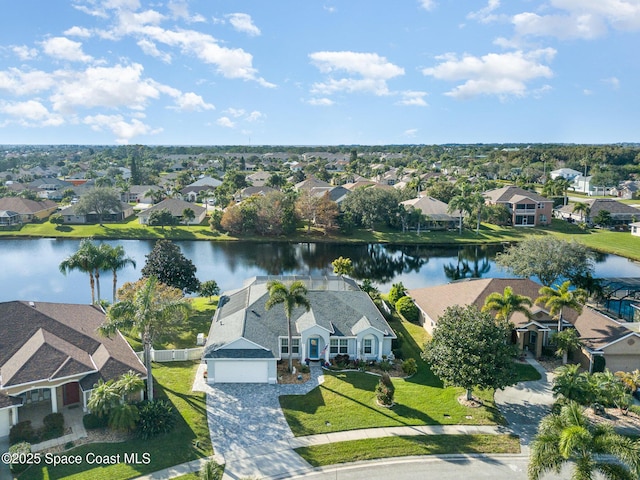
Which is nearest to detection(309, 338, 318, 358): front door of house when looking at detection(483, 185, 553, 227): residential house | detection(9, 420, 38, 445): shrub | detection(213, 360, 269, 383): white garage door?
detection(213, 360, 269, 383): white garage door

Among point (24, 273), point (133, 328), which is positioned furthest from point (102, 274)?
point (133, 328)

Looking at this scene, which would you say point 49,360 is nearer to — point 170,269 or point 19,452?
point 19,452

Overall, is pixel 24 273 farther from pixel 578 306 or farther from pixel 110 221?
pixel 578 306

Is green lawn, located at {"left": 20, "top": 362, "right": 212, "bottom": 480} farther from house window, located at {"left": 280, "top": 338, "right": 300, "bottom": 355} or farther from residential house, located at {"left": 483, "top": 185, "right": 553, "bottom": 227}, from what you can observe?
→ residential house, located at {"left": 483, "top": 185, "right": 553, "bottom": 227}

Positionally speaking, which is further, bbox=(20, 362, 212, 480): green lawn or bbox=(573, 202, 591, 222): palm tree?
bbox=(573, 202, 591, 222): palm tree

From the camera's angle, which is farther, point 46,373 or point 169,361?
point 169,361

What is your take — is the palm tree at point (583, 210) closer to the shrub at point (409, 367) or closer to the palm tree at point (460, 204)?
the palm tree at point (460, 204)
